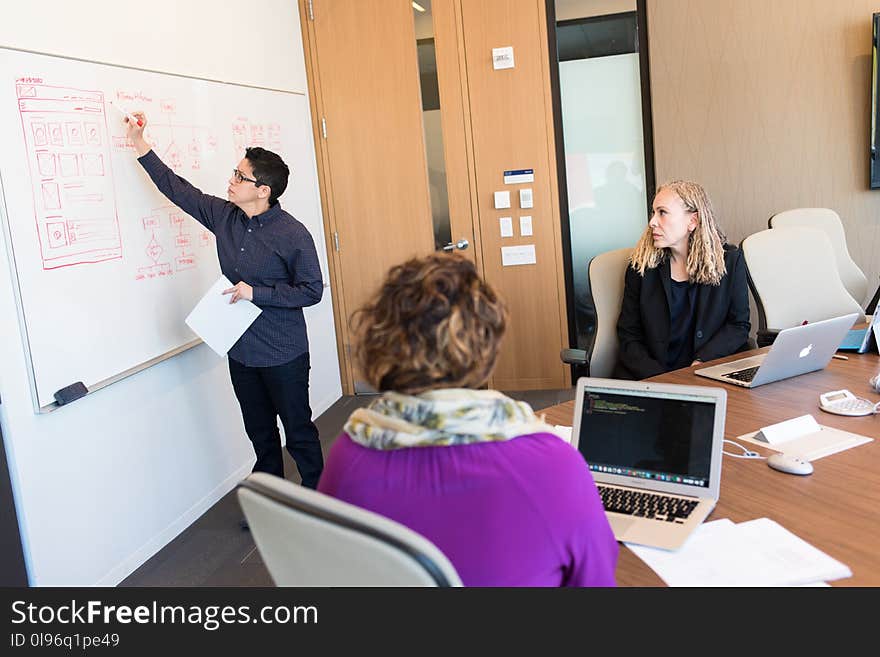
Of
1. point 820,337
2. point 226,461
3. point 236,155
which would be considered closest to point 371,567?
point 820,337

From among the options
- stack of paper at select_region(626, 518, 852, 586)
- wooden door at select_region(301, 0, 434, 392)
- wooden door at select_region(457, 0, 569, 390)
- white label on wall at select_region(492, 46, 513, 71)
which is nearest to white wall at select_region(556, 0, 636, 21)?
wooden door at select_region(457, 0, 569, 390)

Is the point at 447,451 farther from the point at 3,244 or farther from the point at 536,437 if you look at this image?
the point at 3,244

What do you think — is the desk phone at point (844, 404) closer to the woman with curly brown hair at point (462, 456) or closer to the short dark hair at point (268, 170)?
the woman with curly brown hair at point (462, 456)

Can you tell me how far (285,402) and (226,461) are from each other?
677 millimetres

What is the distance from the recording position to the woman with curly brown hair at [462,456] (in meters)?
1.12

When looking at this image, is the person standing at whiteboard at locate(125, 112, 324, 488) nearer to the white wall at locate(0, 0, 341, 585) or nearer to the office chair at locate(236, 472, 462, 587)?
the white wall at locate(0, 0, 341, 585)

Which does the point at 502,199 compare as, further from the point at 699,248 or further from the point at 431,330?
the point at 431,330

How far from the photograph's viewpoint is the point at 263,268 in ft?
10.3

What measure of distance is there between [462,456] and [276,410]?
7.53 ft

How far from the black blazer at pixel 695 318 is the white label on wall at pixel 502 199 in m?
1.90

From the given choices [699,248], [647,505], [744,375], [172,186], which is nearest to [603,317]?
[699,248]

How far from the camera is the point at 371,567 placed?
100 cm

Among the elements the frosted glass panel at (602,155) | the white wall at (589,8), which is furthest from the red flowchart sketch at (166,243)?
the white wall at (589,8)

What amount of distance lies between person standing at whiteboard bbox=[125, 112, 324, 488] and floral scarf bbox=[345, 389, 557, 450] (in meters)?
1.98
